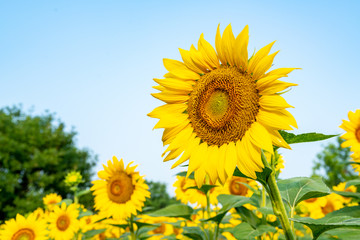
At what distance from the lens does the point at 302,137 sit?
1348 millimetres

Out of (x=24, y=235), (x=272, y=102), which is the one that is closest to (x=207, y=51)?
(x=272, y=102)

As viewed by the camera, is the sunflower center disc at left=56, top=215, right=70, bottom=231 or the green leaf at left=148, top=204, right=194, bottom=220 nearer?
the green leaf at left=148, top=204, right=194, bottom=220

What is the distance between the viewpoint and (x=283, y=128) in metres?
1.37

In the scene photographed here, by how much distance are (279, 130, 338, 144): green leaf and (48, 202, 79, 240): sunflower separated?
329 centimetres

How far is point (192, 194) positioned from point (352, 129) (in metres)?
1.92

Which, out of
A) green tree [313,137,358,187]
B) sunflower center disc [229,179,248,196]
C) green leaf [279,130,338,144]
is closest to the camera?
green leaf [279,130,338,144]

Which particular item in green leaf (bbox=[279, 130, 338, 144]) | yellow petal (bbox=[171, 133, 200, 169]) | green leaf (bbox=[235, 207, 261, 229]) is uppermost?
yellow petal (bbox=[171, 133, 200, 169])

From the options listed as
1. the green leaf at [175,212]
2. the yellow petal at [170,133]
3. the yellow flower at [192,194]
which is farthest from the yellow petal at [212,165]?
the yellow flower at [192,194]

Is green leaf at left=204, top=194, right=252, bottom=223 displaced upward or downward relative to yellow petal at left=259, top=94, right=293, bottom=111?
downward

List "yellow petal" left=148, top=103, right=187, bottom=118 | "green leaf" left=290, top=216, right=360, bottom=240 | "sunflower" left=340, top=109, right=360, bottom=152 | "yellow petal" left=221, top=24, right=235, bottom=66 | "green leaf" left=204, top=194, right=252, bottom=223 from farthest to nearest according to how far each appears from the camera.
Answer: "sunflower" left=340, top=109, right=360, bottom=152, "green leaf" left=204, top=194, right=252, bottom=223, "yellow petal" left=148, top=103, right=187, bottom=118, "yellow petal" left=221, top=24, right=235, bottom=66, "green leaf" left=290, top=216, right=360, bottom=240

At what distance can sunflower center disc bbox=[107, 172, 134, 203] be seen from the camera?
3.49 meters

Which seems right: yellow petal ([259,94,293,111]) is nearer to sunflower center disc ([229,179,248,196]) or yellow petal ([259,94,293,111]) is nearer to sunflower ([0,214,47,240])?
sunflower center disc ([229,179,248,196])

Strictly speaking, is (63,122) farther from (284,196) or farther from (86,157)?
(284,196)

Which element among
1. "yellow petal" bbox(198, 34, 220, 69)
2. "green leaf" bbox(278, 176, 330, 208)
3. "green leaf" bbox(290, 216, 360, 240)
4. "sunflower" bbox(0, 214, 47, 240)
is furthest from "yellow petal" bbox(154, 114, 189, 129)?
"sunflower" bbox(0, 214, 47, 240)
